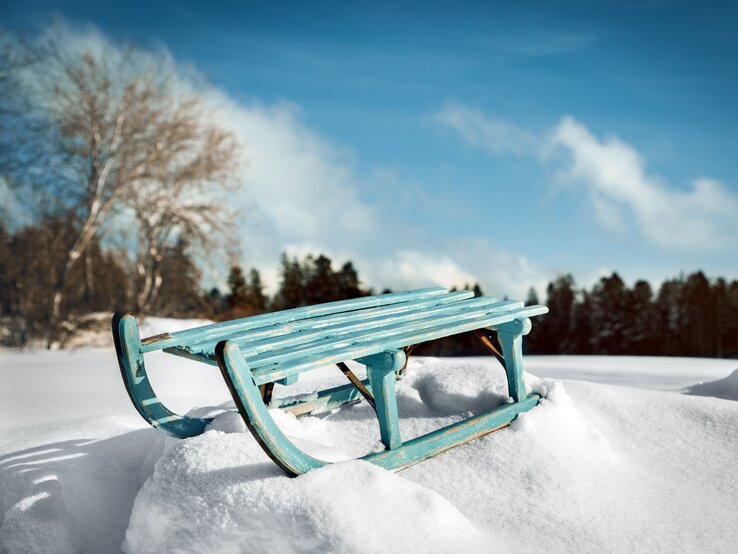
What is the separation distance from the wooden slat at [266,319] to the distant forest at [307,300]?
200cm

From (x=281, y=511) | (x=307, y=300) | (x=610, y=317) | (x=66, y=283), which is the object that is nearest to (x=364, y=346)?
(x=281, y=511)

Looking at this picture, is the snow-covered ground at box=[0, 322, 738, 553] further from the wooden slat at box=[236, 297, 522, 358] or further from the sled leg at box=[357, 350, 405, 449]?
the wooden slat at box=[236, 297, 522, 358]

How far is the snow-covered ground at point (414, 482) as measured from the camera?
77.9 inches

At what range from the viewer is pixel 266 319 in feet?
9.34

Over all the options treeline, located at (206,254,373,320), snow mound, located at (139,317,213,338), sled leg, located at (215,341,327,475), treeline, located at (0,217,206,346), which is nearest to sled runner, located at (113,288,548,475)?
sled leg, located at (215,341,327,475)

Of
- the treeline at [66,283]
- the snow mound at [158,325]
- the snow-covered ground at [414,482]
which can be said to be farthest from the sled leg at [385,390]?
the treeline at [66,283]

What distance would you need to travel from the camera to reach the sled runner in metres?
2.00

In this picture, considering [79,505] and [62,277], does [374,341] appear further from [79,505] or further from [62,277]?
[62,277]

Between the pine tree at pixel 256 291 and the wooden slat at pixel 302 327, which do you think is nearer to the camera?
the wooden slat at pixel 302 327

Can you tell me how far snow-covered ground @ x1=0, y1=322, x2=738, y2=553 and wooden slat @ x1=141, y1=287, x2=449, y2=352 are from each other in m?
0.38

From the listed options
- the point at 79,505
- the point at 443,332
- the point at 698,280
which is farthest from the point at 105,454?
the point at 698,280

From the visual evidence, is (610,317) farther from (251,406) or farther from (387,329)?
(251,406)

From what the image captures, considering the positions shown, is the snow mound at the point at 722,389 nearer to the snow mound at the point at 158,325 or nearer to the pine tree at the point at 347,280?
the snow mound at the point at 158,325

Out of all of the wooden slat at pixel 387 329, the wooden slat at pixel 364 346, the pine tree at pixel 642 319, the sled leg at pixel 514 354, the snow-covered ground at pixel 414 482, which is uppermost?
the wooden slat at pixel 387 329
